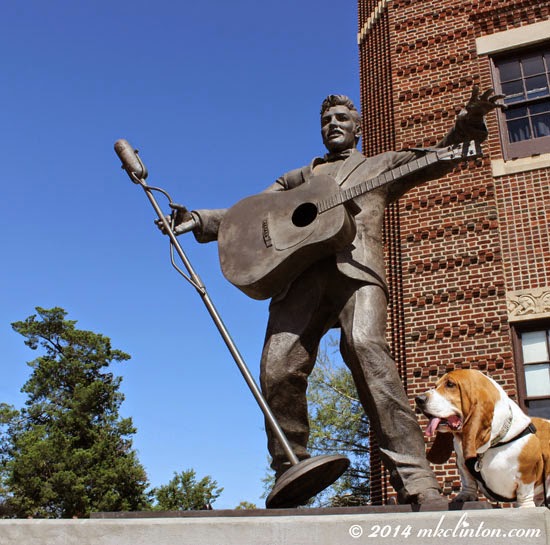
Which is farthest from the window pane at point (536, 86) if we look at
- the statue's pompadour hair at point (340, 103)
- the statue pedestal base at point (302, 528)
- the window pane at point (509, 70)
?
the statue pedestal base at point (302, 528)

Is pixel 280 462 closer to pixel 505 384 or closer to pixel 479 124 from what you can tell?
pixel 479 124

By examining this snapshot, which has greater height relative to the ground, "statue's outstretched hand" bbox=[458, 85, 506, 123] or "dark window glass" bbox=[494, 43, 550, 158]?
"dark window glass" bbox=[494, 43, 550, 158]

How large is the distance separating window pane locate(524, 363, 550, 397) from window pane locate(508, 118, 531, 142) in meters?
3.83

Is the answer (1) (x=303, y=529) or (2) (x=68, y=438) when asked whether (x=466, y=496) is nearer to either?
(1) (x=303, y=529)

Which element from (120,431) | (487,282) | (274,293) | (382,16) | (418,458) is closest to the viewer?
(418,458)

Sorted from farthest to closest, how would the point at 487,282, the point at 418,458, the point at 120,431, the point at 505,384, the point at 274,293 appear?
1. the point at 120,431
2. the point at 487,282
3. the point at 505,384
4. the point at 274,293
5. the point at 418,458

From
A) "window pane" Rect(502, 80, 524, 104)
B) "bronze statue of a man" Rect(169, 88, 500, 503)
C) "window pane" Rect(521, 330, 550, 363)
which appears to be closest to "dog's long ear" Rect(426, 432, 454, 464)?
"bronze statue of a man" Rect(169, 88, 500, 503)

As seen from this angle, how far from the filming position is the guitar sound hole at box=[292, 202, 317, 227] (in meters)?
4.57

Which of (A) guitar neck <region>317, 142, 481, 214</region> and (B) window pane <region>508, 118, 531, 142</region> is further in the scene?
(B) window pane <region>508, 118, 531, 142</region>

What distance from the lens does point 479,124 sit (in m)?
4.38

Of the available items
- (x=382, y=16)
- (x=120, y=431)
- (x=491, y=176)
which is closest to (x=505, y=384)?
(x=491, y=176)

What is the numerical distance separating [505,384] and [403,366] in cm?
153

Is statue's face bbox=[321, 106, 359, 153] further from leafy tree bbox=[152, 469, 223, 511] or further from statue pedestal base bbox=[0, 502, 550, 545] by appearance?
leafy tree bbox=[152, 469, 223, 511]

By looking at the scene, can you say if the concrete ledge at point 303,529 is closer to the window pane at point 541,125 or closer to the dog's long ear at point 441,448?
the dog's long ear at point 441,448
